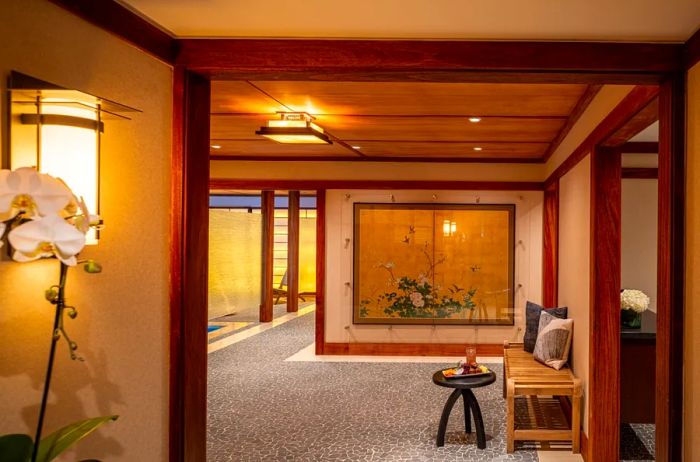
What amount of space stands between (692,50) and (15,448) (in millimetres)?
2266

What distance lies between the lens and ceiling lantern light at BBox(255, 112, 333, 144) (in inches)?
143

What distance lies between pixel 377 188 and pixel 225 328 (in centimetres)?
356

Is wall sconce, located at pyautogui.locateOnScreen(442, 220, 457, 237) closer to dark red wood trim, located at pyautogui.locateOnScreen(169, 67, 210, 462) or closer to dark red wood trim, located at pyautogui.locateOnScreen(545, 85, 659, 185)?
dark red wood trim, located at pyautogui.locateOnScreen(545, 85, 659, 185)

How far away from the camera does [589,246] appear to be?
3.29 metres

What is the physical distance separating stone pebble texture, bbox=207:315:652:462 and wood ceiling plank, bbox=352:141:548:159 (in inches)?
94.2

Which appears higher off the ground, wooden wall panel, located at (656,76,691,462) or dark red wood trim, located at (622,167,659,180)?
dark red wood trim, located at (622,167,659,180)

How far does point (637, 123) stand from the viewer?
8.14ft

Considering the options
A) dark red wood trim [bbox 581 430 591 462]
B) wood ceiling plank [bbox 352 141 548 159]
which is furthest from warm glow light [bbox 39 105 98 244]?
wood ceiling plank [bbox 352 141 548 159]

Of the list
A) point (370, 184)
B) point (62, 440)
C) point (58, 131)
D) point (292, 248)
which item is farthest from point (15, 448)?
point (292, 248)

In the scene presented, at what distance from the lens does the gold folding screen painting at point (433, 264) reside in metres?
6.13

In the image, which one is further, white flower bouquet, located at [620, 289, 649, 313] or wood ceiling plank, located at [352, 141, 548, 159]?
wood ceiling plank, located at [352, 141, 548, 159]

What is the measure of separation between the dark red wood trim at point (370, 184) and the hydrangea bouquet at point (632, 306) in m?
2.53

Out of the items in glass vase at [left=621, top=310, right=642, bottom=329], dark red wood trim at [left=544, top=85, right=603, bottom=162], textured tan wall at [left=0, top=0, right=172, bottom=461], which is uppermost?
dark red wood trim at [left=544, top=85, right=603, bottom=162]

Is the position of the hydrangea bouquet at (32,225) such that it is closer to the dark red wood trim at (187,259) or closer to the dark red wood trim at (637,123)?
the dark red wood trim at (187,259)
